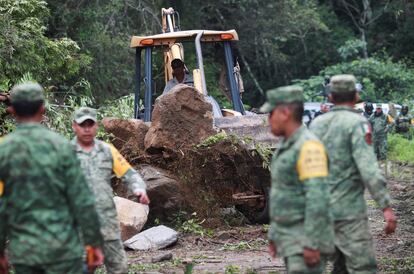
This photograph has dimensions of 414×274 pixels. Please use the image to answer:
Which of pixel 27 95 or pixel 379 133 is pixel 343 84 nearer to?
pixel 27 95

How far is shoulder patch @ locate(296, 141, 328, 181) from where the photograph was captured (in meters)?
5.67

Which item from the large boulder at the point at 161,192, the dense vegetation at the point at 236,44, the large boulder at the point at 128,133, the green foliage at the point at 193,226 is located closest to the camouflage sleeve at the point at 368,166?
the large boulder at the point at 161,192

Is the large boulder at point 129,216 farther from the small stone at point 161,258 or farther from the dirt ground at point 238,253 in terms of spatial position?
the small stone at point 161,258

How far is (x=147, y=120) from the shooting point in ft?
45.9

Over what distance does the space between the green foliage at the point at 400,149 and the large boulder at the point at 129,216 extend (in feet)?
52.0

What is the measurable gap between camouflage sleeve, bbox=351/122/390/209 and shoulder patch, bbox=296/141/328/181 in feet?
2.86

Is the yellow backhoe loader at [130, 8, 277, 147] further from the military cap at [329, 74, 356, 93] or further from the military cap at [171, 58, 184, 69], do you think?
the military cap at [329, 74, 356, 93]

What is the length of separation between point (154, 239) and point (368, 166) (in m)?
5.24

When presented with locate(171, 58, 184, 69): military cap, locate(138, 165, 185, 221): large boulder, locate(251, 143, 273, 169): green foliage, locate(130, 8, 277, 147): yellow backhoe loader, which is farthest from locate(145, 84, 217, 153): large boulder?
locate(171, 58, 184, 69): military cap

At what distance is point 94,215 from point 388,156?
23.3 m

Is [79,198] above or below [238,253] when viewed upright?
above

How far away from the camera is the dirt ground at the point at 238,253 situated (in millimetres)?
9586

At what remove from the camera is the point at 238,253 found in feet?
36.6

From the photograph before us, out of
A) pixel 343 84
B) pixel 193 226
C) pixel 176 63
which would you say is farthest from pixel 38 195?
pixel 176 63
